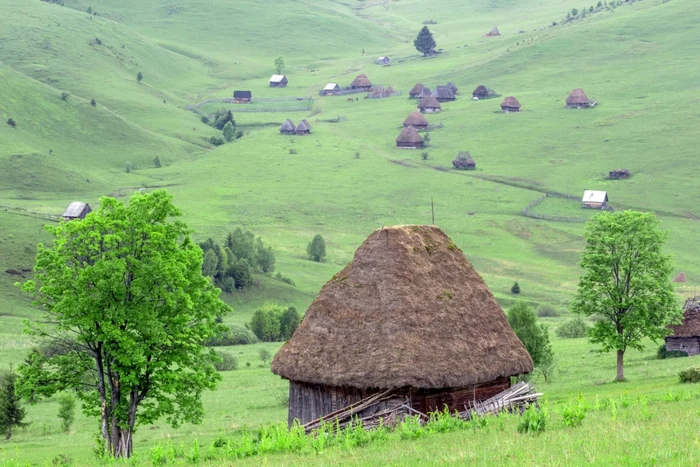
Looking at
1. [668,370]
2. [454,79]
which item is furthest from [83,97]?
[668,370]

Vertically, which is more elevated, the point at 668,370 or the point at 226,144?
the point at 226,144

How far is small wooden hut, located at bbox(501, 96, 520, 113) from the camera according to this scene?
15750cm

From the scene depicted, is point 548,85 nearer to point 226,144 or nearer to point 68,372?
point 226,144

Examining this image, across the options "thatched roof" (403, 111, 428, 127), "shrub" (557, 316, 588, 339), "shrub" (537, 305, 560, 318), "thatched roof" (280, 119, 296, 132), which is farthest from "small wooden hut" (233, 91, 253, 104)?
"shrub" (557, 316, 588, 339)

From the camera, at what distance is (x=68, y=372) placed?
3088cm

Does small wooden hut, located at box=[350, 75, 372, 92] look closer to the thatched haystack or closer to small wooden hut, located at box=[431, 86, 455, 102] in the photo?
small wooden hut, located at box=[431, 86, 455, 102]

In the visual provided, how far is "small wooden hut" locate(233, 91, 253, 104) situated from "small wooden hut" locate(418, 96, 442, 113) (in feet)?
127

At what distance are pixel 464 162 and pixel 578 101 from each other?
1128 inches

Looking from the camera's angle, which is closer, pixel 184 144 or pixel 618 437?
pixel 618 437

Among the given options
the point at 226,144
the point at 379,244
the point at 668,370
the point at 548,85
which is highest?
the point at 548,85

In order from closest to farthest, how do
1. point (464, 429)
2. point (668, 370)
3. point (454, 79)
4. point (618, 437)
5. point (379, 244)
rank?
1. point (618, 437)
2. point (464, 429)
3. point (379, 244)
4. point (668, 370)
5. point (454, 79)

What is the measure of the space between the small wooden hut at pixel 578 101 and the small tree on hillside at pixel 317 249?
65721mm

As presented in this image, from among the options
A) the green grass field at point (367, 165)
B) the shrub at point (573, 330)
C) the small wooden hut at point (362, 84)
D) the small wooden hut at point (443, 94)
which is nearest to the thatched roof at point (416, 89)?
the green grass field at point (367, 165)

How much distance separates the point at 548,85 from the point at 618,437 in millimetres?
160505
